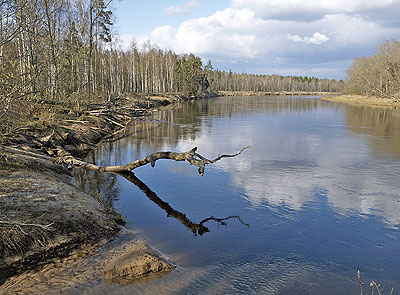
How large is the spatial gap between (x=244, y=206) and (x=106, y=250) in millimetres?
5801

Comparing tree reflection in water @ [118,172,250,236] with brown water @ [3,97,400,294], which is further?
tree reflection in water @ [118,172,250,236]

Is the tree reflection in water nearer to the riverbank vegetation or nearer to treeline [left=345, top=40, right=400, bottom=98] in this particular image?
the riverbank vegetation

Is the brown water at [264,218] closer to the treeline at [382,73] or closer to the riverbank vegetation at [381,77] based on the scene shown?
the riverbank vegetation at [381,77]

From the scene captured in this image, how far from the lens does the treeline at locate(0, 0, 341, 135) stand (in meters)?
8.68

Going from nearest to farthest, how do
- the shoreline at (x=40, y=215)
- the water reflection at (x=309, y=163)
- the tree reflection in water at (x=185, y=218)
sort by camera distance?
the shoreline at (x=40, y=215) < the tree reflection in water at (x=185, y=218) < the water reflection at (x=309, y=163)

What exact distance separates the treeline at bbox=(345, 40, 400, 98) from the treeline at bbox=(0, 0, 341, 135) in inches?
1909

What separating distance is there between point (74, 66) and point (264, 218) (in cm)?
3341

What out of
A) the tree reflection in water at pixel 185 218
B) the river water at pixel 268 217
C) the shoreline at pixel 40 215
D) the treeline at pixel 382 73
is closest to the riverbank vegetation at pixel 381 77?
the treeline at pixel 382 73

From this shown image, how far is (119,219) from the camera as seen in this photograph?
10.1 meters

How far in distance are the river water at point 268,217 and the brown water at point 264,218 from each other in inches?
1.3

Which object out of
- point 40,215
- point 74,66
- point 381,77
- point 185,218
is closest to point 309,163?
point 185,218

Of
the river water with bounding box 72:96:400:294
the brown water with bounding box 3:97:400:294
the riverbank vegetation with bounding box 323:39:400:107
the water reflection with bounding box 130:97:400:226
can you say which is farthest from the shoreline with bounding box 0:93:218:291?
the riverbank vegetation with bounding box 323:39:400:107

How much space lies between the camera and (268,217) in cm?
1102

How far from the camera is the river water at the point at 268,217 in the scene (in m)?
7.49
